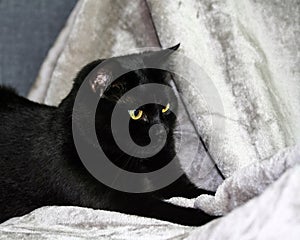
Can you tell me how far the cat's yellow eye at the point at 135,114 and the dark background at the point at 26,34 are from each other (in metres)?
0.64

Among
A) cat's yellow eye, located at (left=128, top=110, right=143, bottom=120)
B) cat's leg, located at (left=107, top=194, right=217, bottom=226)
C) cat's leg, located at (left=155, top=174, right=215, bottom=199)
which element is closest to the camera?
cat's leg, located at (left=107, top=194, right=217, bottom=226)

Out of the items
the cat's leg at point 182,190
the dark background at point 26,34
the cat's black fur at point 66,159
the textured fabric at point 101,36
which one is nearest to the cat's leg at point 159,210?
the cat's black fur at point 66,159

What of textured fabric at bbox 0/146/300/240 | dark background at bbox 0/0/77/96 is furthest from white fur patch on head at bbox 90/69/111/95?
dark background at bbox 0/0/77/96

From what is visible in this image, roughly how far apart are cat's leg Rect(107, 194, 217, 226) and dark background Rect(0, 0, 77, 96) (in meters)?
0.67

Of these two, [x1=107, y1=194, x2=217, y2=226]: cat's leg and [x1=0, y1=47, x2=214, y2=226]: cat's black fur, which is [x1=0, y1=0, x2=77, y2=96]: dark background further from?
[x1=107, y1=194, x2=217, y2=226]: cat's leg

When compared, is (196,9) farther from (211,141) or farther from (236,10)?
(211,141)

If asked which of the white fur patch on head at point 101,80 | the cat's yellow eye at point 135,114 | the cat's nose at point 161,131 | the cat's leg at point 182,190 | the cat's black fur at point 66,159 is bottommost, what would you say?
the cat's leg at point 182,190

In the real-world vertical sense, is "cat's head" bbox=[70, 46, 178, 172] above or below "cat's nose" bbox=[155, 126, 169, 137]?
above

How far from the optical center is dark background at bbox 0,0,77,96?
1.63 meters

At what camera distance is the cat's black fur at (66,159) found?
3.67 ft

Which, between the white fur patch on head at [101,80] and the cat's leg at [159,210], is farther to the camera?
the white fur patch on head at [101,80]

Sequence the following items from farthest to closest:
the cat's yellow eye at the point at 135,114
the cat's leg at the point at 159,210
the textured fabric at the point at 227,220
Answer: the cat's yellow eye at the point at 135,114 → the cat's leg at the point at 159,210 → the textured fabric at the point at 227,220

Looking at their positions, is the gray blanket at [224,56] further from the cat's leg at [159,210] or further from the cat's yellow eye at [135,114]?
the cat's yellow eye at [135,114]

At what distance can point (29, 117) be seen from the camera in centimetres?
126
